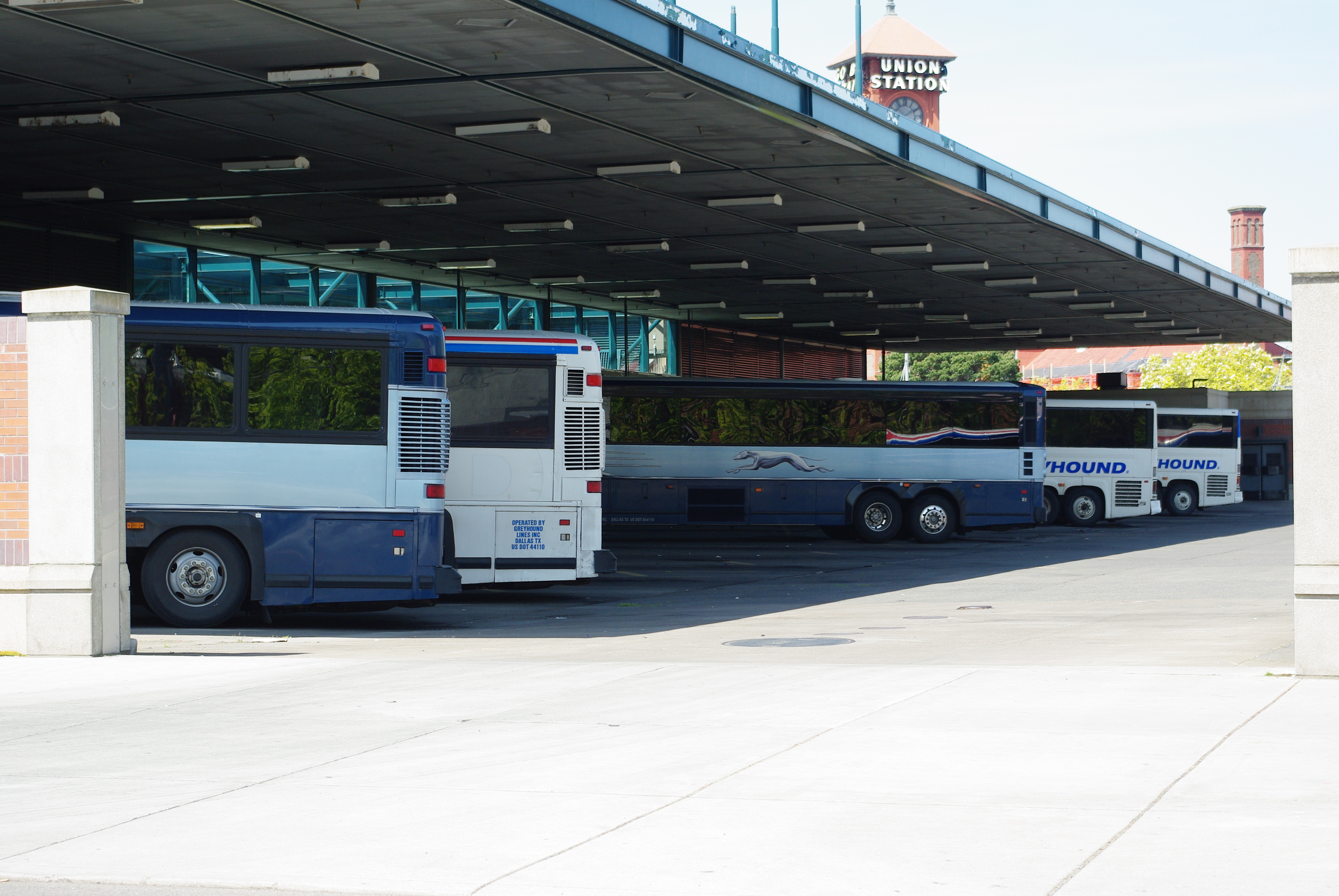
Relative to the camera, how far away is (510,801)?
7148mm

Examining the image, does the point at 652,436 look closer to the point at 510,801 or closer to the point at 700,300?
the point at 700,300

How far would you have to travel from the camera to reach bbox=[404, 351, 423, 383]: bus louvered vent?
15891mm

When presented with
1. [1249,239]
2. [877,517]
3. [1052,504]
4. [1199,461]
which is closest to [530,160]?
[877,517]

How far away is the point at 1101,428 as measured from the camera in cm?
4025

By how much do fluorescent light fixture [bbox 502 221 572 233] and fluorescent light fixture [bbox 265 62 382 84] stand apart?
11741 mm

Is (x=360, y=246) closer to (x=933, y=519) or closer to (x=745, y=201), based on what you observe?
(x=745, y=201)

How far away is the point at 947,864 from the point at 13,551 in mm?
9780

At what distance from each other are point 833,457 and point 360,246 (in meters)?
11.5

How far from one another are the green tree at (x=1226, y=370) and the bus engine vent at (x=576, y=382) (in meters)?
95.5

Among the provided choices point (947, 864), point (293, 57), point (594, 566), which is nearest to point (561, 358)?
point (594, 566)

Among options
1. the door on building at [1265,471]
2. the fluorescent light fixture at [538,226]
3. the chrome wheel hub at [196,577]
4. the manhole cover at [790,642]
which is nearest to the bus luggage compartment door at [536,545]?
the chrome wheel hub at [196,577]

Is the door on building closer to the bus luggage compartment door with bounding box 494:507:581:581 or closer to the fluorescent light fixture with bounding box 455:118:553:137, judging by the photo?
A: the fluorescent light fixture with bounding box 455:118:553:137

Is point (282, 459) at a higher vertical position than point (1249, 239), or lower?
lower

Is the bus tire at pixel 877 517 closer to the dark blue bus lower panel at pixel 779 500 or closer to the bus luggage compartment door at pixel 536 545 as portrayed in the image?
the dark blue bus lower panel at pixel 779 500
